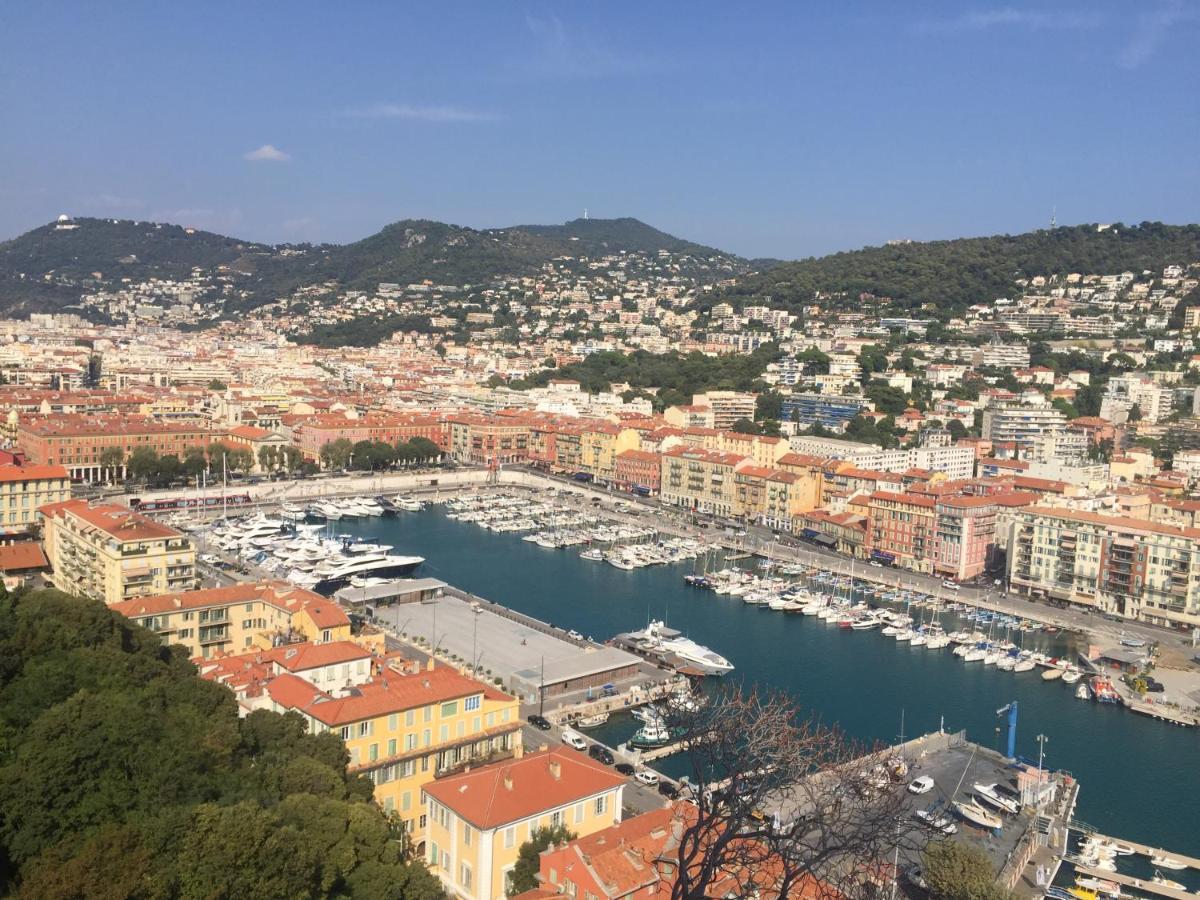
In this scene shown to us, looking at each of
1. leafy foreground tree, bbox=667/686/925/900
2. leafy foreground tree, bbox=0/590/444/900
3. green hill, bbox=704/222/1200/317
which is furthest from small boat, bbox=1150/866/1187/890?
green hill, bbox=704/222/1200/317

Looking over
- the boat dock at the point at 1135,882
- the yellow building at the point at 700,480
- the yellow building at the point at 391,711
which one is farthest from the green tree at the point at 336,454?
the boat dock at the point at 1135,882

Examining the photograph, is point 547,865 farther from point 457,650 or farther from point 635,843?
point 457,650

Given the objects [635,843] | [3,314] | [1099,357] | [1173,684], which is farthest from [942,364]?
[3,314]

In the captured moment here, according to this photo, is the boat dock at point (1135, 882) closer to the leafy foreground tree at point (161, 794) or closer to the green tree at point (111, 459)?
the leafy foreground tree at point (161, 794)

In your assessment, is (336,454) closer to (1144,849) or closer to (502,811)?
(502,811)

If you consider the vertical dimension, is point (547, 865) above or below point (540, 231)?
below

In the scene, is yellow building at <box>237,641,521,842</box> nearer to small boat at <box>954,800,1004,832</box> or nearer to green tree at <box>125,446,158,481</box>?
small boat at <box>954,800,1004,832</box>
